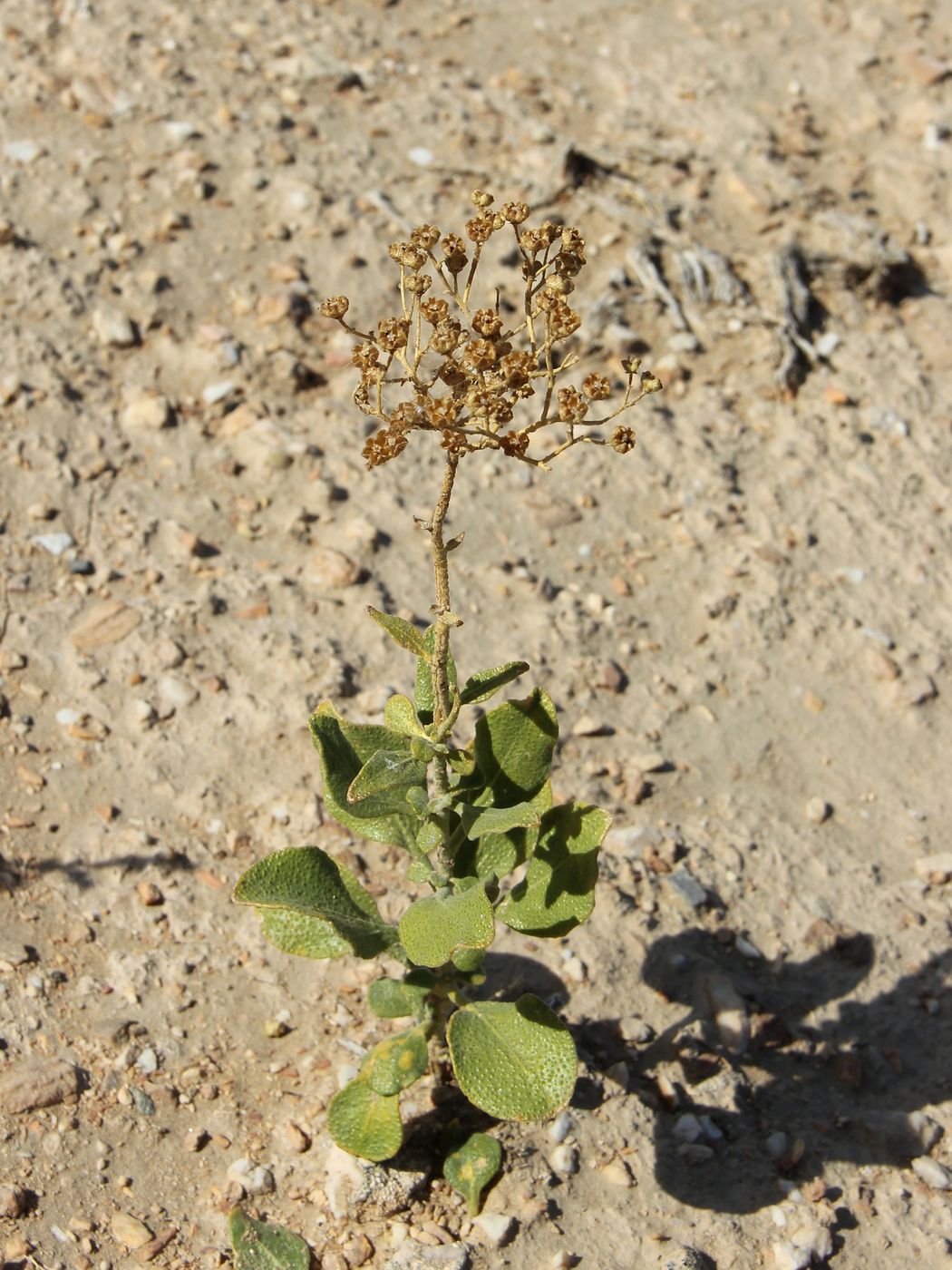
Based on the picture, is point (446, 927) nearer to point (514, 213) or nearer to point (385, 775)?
point (385, 775)

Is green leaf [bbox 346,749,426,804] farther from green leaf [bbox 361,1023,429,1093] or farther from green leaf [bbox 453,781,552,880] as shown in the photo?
green leaf [bbox 361,1023,429,1093]

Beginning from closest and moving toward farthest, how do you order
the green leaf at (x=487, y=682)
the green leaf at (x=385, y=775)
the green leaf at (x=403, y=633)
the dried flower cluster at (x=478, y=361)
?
the dried flower cluster at (x=478, y=361), the green leaf at (x=403, y=633), the green leaf at (x=385, y=775), the green leaf at (x=487, y=682)

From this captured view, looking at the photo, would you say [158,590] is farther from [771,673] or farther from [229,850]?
[771,673]

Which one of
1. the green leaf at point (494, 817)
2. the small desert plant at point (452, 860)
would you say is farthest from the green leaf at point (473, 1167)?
the green leaf at point (494, 817)

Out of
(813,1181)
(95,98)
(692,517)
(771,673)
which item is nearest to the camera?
(813,1181)

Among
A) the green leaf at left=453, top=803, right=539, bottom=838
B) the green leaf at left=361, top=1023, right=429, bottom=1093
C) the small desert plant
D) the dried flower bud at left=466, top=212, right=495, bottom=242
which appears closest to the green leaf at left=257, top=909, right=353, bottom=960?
the small desert plant

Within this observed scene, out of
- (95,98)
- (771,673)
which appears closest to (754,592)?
(771,673)

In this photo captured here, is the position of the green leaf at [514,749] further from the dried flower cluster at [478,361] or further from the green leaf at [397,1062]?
the dried flower cluster at [478,361]

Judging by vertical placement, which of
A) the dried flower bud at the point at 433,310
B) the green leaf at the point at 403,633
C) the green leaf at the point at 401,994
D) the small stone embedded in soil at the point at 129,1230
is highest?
the dried flower bud at the point at 433,310
